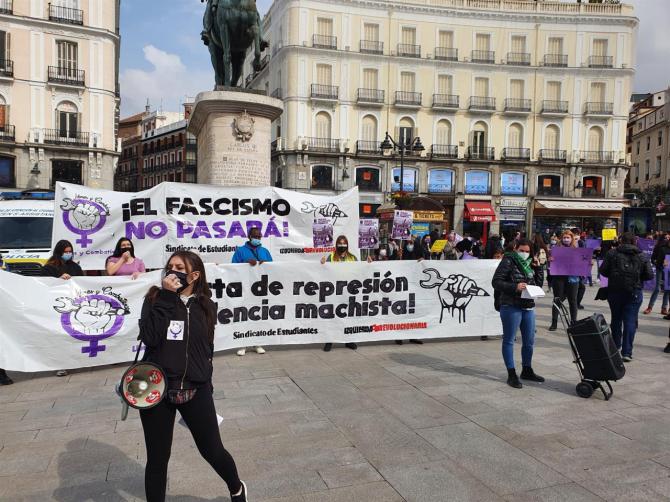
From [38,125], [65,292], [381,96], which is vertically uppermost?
[381,96]

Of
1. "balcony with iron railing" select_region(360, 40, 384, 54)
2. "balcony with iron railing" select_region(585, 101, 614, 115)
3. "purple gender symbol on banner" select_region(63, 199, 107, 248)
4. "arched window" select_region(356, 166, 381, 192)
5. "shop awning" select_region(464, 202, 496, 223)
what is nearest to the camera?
"purple gender symbol on banner" select_region(63, 199, 107, 248)

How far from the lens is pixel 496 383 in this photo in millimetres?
5961

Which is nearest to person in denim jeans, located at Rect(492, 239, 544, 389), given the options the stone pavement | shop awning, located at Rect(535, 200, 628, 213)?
the stone pavement

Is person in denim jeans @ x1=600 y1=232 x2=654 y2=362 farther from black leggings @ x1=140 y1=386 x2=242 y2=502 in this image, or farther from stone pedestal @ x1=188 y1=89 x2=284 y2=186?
stone pedestal @ x1=188 y1=89 x2=284 y2=186

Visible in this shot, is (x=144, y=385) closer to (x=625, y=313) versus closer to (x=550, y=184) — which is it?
(x=625, y=313)

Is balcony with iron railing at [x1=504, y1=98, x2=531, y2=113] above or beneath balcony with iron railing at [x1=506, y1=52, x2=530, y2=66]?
beneath

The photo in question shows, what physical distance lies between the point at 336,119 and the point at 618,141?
72.2 feet

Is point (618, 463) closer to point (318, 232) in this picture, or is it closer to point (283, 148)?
point (318, 232)

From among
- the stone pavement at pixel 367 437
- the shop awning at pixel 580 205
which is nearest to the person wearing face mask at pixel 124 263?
the stone pavement at pixel 367 437

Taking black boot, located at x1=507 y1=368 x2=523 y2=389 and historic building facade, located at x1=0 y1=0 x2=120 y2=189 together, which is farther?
historic building facade, located at x1=0 y1=0 x2=120 y2=189

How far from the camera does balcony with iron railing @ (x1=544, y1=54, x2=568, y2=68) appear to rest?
139 feet

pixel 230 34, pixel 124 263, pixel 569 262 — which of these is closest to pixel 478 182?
pixel 569 262

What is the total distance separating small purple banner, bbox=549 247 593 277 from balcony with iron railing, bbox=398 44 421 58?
35.3 m

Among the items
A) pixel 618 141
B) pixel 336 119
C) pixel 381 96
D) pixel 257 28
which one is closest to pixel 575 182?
pixel 618 141
